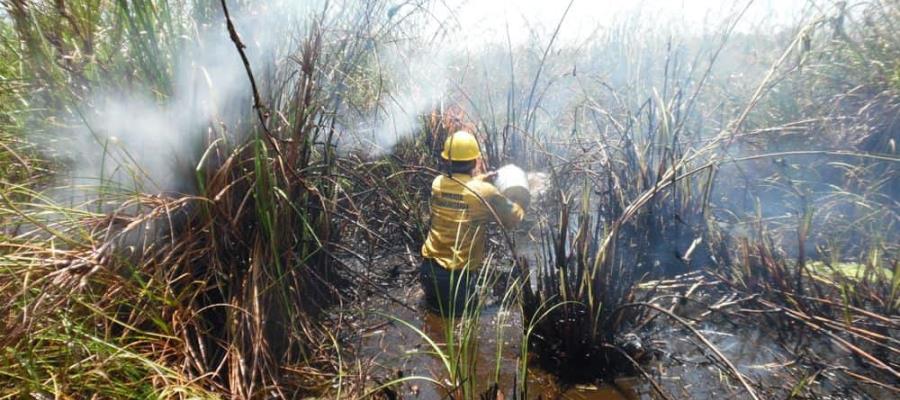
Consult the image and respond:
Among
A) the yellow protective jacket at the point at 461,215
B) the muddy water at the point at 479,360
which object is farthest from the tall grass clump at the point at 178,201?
the yellow protective jacket at the point at 461,215

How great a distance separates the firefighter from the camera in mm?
3365

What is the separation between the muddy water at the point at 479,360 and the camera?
94.8 inches

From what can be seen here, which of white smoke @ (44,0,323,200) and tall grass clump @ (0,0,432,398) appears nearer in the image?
tall grass clump @ (0,0,432,398)

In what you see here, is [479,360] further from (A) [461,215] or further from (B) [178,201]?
(B) [178,201]

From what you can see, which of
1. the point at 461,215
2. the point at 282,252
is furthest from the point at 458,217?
the point at 282,252

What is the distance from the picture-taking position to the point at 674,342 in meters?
2.76

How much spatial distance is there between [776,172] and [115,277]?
17.6ft

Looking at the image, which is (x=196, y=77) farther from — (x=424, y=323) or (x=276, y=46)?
(x=424, y=323)

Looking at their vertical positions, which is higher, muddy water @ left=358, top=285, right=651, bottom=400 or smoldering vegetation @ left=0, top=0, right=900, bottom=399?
smoldering vegetation @ left=0, top=0, right=900, bottom=399

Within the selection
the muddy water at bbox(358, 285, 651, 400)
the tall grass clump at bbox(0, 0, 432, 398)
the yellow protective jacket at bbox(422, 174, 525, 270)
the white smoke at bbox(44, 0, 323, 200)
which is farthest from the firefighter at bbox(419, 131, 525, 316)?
the white smoke at bbox(44, 0, 323, 200)

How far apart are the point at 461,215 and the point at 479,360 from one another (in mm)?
1068

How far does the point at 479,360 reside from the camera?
2762mm

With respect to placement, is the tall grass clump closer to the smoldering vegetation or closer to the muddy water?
the smoldering vegetation

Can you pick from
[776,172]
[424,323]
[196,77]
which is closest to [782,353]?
[424,323]
